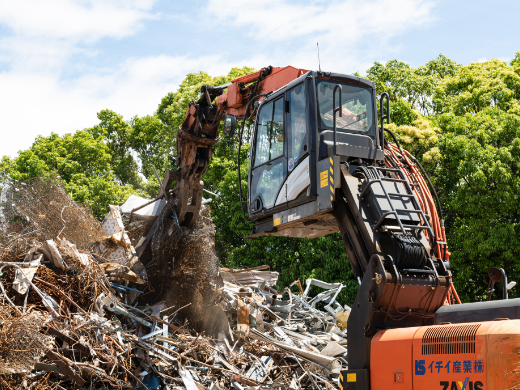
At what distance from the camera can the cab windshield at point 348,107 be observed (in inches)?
241

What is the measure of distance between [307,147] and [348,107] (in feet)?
Answer: 2.88

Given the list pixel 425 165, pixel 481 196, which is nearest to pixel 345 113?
pixel 481 196

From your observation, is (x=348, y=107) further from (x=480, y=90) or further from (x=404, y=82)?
(x=404, y=82)

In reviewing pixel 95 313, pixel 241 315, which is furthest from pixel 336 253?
pixel 95 313

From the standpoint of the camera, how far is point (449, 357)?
4.07 metres

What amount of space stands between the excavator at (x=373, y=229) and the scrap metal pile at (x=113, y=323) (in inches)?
113

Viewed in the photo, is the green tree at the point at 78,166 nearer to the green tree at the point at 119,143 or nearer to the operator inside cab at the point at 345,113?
the green tree at the point at 119,143

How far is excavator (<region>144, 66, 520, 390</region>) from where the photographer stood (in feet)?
13.4

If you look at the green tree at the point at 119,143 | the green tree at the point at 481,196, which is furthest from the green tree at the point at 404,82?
the green tree at the point at 119,143

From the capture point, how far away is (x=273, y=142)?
22.3 feet

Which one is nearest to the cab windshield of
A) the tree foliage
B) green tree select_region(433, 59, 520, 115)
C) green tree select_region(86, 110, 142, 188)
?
the tree foliage

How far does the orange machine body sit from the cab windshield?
261cm

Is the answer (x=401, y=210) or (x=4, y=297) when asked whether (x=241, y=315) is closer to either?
(x=4, y=297)

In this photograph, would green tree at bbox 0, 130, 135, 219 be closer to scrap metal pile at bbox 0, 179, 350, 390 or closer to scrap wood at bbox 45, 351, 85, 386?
scrap metal pile at bbox 0, 179, 350, 390
